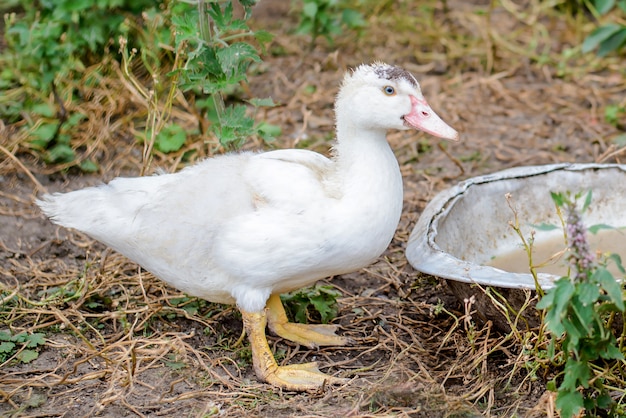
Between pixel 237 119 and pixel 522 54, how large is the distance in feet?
10.1

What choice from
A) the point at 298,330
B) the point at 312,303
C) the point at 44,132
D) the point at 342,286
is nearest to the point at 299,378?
the point at 298,330

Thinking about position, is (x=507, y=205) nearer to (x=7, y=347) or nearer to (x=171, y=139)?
(x=171, y=139)

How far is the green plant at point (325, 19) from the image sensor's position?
582 cm

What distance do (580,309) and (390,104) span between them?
1.04m

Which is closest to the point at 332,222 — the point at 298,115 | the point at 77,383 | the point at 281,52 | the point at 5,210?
the point at 77,383

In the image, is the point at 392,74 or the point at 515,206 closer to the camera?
Answer: the point at 392,74

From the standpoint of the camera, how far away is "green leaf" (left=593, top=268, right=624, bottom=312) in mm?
2543

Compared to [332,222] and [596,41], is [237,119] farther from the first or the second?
[596,41]

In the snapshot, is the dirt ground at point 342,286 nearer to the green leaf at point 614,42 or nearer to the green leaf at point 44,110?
the green leaf at point 44,110

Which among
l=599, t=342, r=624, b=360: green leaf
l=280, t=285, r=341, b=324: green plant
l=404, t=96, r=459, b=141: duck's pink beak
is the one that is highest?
l=404, t=96, r=459, b=141: duck's pink beak

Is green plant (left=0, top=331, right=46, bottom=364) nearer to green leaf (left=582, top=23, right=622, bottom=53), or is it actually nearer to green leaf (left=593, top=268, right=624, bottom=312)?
green leaf (left=593, top=268, right=624, bottom=312)

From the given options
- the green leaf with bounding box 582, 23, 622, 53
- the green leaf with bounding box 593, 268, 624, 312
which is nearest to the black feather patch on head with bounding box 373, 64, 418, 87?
the green leaf with bounding box 593, 268, 624, 312

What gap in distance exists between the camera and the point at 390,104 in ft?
10.7

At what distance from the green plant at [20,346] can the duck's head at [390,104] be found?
1.47 metres
